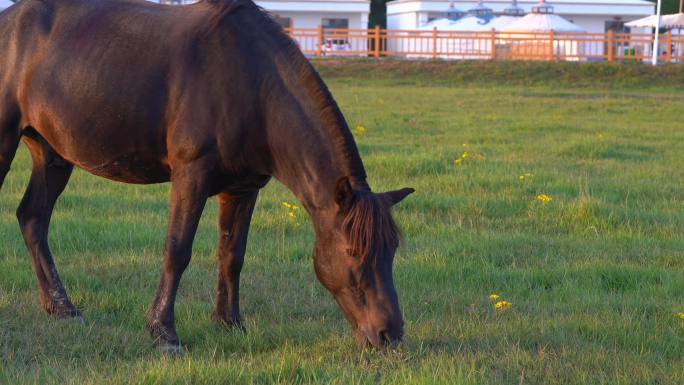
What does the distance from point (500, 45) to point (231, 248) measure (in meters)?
39.8

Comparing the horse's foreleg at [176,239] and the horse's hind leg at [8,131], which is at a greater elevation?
the horse's hind leg at [8,131]

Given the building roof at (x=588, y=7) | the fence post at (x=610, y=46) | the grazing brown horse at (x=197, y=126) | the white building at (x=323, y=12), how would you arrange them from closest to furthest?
the grazing brown horse at (x=197, y=126)
the fence post at (x=610, y=46)
the white building at (x=323, y=12)
the building roof at (x=588, y=7)

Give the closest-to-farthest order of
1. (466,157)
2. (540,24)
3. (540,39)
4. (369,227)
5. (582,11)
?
(369,227) < (466,157) < (540,39) < (540,24) < (582,11)

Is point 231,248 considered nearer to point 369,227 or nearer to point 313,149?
point 313,149

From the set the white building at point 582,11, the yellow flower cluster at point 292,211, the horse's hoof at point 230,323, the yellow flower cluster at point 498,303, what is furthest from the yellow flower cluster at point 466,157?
the white building at point 582,11

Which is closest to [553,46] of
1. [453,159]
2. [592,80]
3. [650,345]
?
[592,80]

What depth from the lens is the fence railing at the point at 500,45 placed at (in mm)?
41438

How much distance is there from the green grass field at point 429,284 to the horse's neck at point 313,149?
84cm

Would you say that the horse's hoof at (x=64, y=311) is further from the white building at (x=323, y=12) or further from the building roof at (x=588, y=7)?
the building roof at (x=588, y=7)

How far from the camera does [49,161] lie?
241 inches

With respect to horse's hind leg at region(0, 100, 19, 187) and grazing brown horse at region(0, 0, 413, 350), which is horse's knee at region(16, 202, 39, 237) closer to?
grazing brown horse at region(0, 0, 413, 350)

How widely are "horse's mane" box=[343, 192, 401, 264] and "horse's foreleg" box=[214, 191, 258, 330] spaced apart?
1.12m

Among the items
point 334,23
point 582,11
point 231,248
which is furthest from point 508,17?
point 231,248

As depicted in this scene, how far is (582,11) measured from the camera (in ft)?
180
